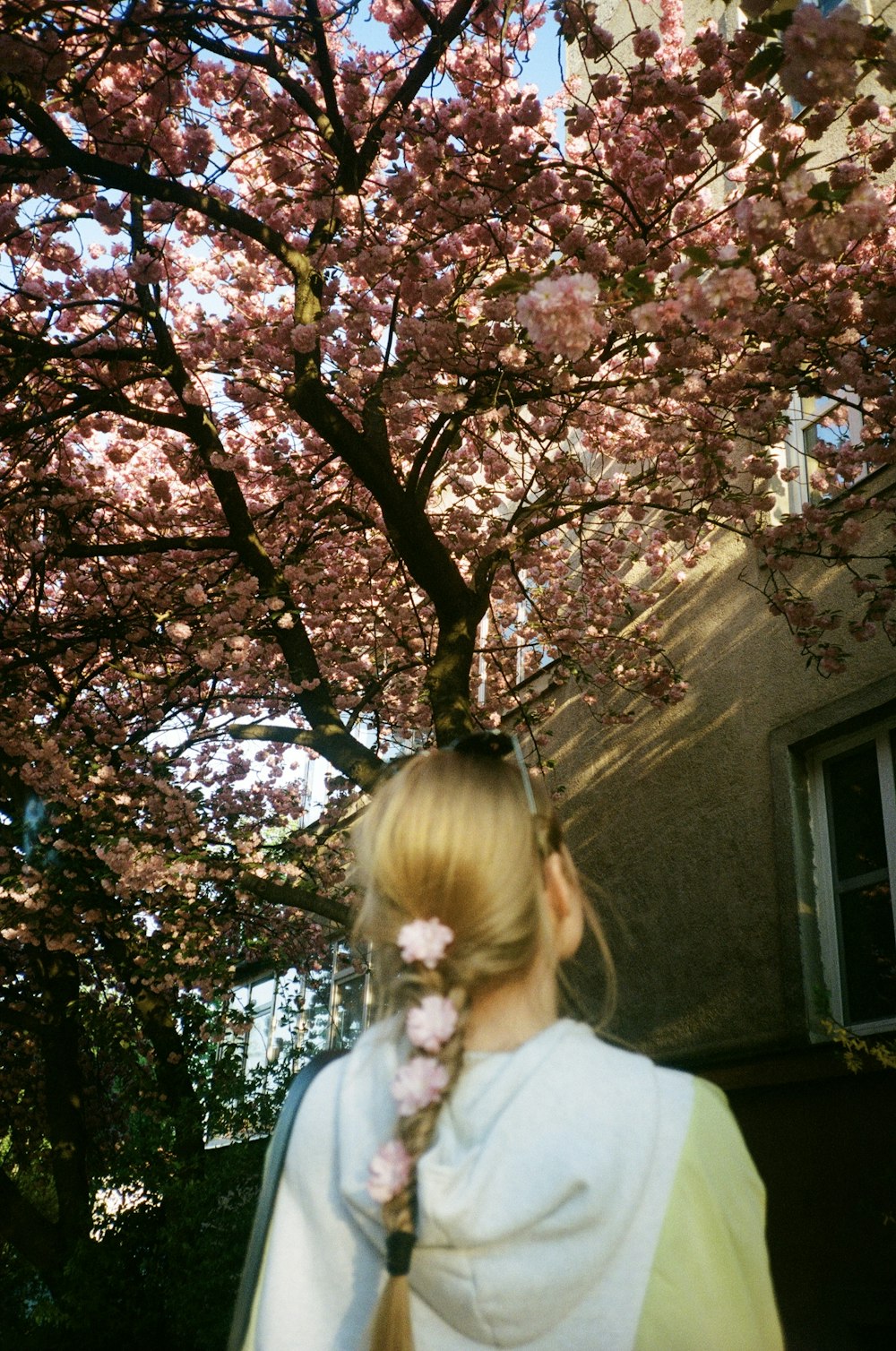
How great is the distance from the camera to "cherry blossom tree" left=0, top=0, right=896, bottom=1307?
16.6 ft

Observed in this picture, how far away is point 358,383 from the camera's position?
266 inches

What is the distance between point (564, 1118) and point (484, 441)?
6490mm

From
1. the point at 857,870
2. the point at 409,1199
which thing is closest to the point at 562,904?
the point at 409,1199

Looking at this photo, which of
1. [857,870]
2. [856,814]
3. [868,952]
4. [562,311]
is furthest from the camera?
[856,814]

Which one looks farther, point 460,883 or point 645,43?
point 645,43

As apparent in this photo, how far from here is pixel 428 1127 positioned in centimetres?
142

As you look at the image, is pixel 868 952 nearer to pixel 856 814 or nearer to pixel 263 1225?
pixel 856 814

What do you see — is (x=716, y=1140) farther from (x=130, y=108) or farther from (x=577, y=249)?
(x=130, y=108)

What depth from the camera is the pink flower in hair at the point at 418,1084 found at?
55.0 inches

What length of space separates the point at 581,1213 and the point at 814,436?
7645 millimetres

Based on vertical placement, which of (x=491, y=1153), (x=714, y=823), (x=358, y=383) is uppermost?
(x=358, y=383)

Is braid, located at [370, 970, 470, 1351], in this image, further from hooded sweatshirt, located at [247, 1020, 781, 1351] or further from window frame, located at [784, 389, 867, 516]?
window frame, located at [784, 389, 867, 516]

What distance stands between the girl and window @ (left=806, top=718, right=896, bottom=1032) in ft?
16.9

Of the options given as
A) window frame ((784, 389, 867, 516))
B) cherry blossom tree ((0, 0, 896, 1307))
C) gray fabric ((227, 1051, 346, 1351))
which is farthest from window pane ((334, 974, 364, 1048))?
gray fabric ((227, 1051, 346, 1351))
